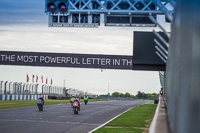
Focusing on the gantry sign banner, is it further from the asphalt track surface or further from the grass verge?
the grass verge

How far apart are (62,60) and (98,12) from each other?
1149 inches

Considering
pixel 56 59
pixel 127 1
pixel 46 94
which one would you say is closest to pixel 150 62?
pixel 127 1

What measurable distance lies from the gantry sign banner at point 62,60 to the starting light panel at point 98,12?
25660 mm

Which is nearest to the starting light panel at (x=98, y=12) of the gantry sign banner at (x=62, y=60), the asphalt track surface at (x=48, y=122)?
the asphalt track surface at (x=48, y=122)

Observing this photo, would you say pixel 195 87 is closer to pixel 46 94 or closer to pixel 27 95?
pixel 27 95

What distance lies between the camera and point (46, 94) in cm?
7088

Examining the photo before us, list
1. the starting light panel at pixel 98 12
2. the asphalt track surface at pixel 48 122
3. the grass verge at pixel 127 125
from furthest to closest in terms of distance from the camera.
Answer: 1. the starting light panel at pixel 98 12
2. the grass verge at pixel 127 125
3. the asphalt track surface at pixel 48 122

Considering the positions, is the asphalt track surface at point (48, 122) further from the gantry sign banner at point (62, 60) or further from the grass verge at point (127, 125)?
the gantry sign banner at point (62, 60)

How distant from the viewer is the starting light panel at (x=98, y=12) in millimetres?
24517

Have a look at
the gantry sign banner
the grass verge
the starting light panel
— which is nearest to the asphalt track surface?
the grass verge

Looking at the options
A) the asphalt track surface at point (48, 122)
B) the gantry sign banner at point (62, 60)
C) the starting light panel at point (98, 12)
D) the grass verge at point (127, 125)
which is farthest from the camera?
the gantry sign banner at point (62, 60)

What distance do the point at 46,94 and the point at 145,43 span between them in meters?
45.0

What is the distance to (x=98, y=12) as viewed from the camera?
2609 cm

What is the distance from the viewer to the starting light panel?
965 inches
